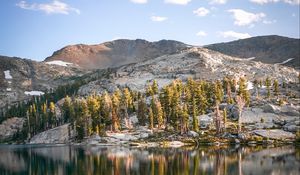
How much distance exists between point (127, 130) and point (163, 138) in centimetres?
2312

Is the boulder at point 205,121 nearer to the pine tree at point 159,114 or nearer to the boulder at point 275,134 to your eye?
the pine tree at point 159,114

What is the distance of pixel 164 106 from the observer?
6294 inches

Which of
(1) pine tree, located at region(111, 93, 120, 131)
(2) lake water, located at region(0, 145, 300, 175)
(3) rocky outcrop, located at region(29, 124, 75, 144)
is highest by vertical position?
(1) pine tree, located at region(111, 93, 120, 131)

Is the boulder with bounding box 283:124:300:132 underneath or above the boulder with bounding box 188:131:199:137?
above

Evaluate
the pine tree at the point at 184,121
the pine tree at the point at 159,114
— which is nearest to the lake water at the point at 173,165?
the pine tree at the point at 184,121

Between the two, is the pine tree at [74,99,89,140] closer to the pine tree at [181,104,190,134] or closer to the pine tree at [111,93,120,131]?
the pine tree at [111,93,120,131]

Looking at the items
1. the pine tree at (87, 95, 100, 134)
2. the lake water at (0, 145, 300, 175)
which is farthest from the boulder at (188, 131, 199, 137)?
the pine tree at (87, 95, 100, 134)

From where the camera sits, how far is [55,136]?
185125 mm

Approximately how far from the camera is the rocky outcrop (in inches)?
7034

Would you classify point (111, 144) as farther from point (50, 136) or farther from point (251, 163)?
point (251, 163)

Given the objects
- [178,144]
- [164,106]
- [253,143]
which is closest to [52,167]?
[178,144]

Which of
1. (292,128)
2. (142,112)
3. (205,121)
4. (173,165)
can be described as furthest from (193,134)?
(173,165)

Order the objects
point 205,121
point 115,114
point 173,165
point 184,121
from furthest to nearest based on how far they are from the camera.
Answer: point 115,114 → point 205,121 → point 184,121 → point 173,165

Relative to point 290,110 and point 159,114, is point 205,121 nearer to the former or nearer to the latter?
point 159,114
